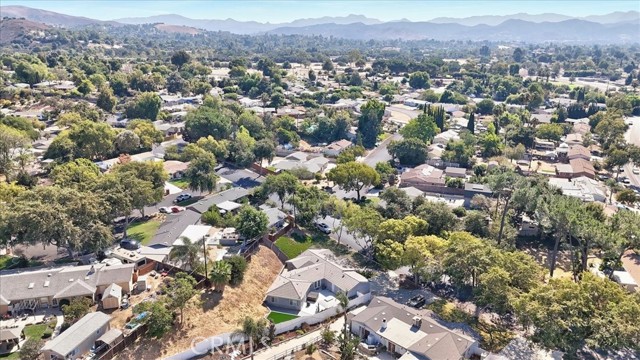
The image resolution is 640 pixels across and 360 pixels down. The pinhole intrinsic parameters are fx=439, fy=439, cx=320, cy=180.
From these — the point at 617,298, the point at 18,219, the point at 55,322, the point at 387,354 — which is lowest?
the point at 387,354

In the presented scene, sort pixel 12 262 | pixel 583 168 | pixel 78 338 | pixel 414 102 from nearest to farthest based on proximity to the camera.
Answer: pixel 78 338, pixel 12 262, pixel 583 168, pixel 414 102

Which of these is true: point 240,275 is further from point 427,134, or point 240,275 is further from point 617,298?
point 427,134

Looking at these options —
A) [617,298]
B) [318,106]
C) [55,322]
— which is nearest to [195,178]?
[55,322]

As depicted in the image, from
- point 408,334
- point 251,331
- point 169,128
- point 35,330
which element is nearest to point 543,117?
point 169,128

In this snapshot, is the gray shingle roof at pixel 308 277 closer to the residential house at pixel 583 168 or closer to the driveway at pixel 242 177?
the driveway at pixel 242 177

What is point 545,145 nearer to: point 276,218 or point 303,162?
point 303,162

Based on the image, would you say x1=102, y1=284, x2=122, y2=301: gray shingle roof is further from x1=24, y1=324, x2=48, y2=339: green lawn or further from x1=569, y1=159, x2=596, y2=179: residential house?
x1=569, y1=159, x2=596, y2=179: residential house
